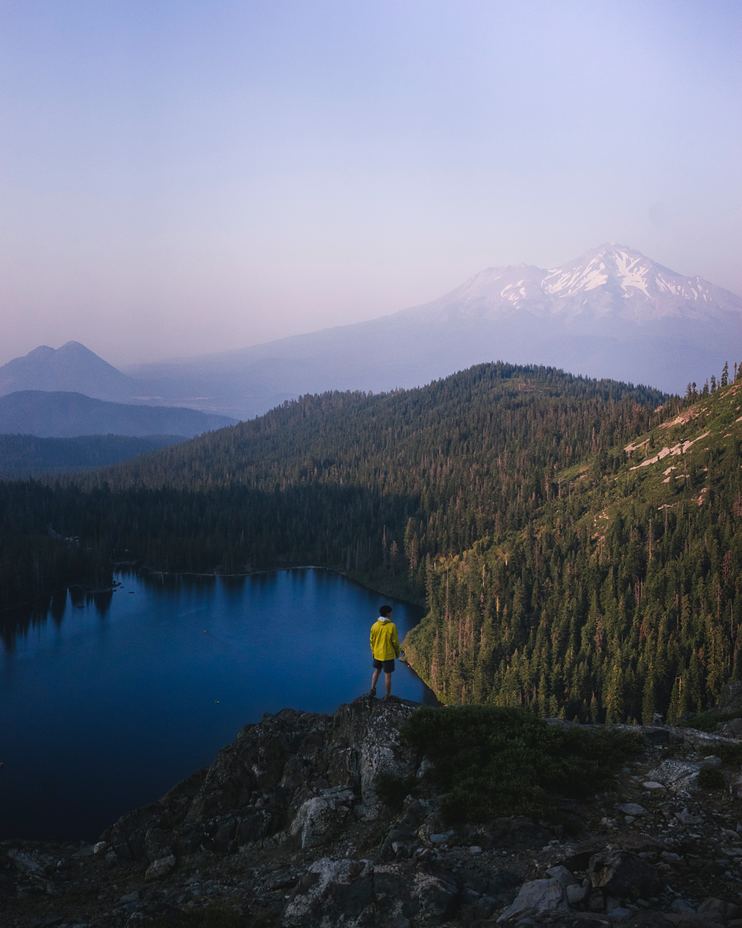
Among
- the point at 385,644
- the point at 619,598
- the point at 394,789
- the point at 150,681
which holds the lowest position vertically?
the point at 150,681

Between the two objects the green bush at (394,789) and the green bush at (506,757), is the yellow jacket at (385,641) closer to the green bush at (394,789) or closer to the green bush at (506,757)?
the green bush at (506,757)

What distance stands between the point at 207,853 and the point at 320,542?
514ft

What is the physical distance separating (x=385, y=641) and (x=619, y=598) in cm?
7448

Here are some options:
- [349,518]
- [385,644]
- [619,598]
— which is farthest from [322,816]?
[349,518]

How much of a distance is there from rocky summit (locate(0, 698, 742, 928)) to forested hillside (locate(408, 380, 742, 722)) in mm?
52866

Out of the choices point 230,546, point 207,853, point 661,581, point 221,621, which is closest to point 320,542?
point 230,546

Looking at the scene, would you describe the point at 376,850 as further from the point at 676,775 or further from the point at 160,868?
the point at 160,868

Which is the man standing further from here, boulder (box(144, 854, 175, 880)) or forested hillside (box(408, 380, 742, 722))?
forested hillside (box(408, 380, 742, 722))

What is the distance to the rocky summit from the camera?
13188 mm

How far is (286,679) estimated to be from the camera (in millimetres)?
93688

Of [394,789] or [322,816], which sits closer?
[394,789]

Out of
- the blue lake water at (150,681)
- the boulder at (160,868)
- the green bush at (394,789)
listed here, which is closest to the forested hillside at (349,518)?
the blue lake water at (150,681)

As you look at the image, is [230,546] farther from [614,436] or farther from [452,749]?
[452,749]

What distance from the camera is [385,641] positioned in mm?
24172
